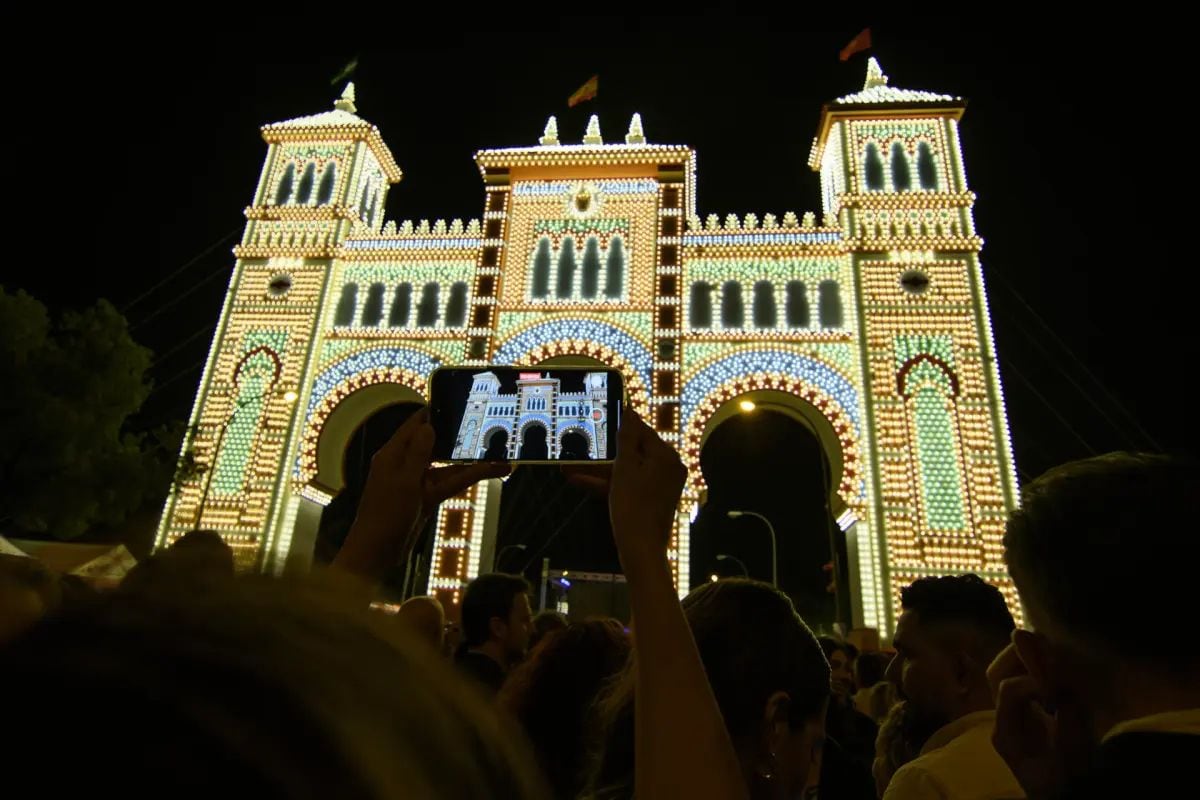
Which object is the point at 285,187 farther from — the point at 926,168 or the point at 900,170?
the point at 926,168

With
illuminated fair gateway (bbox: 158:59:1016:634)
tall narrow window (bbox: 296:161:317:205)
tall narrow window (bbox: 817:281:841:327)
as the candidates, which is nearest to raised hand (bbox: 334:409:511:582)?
illuminated fair gateway (bbox: 158:59:1016:634)

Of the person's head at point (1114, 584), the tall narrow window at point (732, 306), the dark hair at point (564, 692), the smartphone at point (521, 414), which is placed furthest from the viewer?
the tall narrow window at point (732, 306)

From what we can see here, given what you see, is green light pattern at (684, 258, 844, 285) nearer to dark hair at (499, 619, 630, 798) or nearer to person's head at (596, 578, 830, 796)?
dark hair at (499, 619, 630, 798)

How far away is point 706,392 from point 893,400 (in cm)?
435

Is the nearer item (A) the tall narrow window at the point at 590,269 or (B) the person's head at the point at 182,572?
(B) the person's head at the point at 182,572

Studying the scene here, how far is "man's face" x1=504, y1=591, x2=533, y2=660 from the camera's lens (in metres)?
4.72

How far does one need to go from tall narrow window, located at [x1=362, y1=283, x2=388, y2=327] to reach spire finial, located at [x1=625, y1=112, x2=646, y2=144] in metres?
Answer: 8.14

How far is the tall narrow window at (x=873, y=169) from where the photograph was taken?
19656 millimetres

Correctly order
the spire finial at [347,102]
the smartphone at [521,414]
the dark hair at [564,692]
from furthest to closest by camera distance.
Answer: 1. the spire finial at [347,102]
2. the smartphone at [521,414]
3. the dark hair at [564,692]

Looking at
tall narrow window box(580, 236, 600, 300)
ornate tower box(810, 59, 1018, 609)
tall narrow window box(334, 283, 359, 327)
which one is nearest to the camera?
ornate tower box(810, 59, 1018, 609)

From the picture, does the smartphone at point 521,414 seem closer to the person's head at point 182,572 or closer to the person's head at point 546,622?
the person's head at point 182,572

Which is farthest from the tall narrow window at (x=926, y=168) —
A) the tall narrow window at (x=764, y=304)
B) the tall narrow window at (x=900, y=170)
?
the tall narrow window at (x=764, y=304)

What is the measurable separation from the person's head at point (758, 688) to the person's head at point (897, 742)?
48.6 inches

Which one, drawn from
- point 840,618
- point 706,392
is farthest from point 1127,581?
point 840,618
